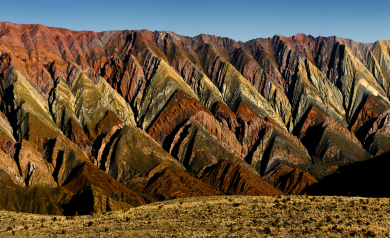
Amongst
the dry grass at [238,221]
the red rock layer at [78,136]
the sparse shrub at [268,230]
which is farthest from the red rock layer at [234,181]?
the sparse shrub at [268,230]

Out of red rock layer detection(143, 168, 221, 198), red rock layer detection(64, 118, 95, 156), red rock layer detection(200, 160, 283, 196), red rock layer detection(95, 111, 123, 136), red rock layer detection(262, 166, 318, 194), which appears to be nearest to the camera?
red rock layer detection(143, 168, 221, 198)

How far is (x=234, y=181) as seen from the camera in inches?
6201

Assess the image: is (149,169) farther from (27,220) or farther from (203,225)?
(203,225)

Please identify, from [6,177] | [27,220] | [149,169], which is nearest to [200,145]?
[149,169]

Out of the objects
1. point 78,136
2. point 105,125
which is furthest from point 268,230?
point 105,125

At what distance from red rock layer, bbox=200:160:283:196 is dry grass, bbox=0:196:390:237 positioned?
10125cm

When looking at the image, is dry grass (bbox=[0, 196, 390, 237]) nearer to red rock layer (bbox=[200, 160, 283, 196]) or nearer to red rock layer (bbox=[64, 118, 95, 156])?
red rock layer (bbox=[200, 160, 283, 196])

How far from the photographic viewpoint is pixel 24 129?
16812 cm

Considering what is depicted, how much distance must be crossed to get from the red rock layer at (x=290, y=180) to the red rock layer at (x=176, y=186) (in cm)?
3437

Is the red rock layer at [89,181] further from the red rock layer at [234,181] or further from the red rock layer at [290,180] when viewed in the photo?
the red rock layer at [290,180]

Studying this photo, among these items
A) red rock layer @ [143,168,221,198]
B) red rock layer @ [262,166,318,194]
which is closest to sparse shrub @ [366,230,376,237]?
red rock layer @ [143,168,221,198]

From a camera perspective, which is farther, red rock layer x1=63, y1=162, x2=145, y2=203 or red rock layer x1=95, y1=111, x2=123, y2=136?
red rock layer x1=95, y1=111, x2=123, y2=136

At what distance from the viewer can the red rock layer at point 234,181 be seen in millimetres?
151625

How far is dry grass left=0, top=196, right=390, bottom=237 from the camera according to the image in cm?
3606
